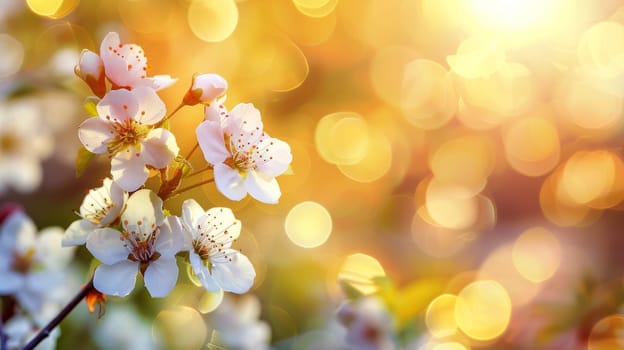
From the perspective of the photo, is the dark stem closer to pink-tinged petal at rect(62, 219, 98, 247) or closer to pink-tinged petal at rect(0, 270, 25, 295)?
pink-tinged petal at rect(62, 219, 98, 247)

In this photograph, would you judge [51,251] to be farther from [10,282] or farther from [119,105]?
[119,105]

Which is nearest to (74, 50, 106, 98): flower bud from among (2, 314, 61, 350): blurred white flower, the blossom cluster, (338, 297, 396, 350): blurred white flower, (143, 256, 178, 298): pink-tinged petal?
the blossom cluster

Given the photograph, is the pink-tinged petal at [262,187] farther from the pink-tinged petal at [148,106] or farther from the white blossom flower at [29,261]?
the white blossom flower at [29,261]

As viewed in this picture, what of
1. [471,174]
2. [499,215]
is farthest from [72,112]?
[499,215]

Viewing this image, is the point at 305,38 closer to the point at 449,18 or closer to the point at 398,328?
the point at 449,18

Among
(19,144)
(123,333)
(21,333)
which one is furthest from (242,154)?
(19,144)

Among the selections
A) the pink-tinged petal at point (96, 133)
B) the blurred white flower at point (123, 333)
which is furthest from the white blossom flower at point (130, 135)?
the blurred white flower at point (123, 333)
